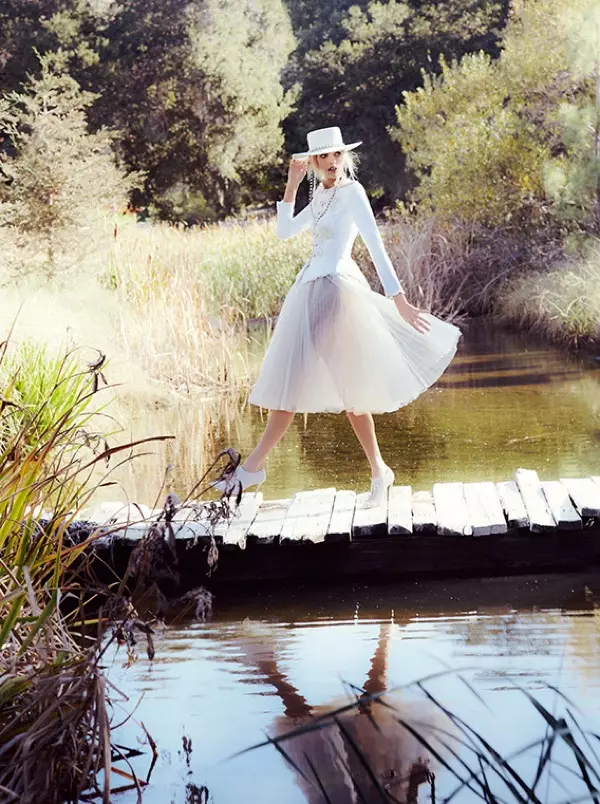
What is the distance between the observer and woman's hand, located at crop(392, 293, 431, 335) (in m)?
3.91

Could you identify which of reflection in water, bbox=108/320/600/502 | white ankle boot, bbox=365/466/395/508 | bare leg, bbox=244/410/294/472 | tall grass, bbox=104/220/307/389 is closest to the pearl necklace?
bare leg, bbox=244/410/294/472

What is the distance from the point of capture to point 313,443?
6477mm

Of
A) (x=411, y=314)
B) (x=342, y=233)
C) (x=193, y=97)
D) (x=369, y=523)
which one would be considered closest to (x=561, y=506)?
(x=369, y=523)

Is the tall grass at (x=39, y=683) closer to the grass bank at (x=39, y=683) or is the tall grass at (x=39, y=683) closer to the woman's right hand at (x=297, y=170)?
the grass bank at (x=39, y=683)

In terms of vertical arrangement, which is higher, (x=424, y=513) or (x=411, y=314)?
(x=411, y=314)

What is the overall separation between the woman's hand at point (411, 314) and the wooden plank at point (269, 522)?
2.38 ft

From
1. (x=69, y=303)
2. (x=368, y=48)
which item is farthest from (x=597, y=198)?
(x=368, y=48)

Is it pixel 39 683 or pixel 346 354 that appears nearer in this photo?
pixel 39 683

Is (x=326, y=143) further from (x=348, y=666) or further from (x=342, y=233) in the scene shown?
(x=348, y=666)

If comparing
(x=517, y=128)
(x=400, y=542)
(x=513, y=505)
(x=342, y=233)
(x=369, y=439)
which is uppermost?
(x=517, y=128)

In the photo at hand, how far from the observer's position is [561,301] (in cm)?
1001

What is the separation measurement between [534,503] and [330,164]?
4.28 feet

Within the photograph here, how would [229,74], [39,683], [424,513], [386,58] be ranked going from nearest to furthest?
[39,683] < [424,513] < [386,58] < [229,74]

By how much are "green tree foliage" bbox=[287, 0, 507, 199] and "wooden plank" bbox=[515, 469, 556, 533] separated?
60.7 ft
